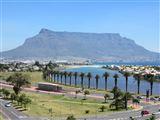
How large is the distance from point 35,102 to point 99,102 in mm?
14695

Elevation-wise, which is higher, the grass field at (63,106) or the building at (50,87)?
the building at (50,87)

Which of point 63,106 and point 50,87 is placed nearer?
point 63,106

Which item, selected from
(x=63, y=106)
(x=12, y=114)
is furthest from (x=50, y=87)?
(x=12, y=114)

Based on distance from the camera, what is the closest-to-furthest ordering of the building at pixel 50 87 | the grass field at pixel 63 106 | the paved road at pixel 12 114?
the paved road at pixel 12 114 < the grass field at pixel 63 106 < the building at pixel 50 87

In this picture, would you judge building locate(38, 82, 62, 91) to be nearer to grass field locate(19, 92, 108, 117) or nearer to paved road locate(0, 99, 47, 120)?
grass field locate(19, 92, 108, 117)

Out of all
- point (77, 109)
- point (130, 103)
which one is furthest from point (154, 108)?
point (77, 109)

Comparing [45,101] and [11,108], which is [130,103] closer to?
[45,101]

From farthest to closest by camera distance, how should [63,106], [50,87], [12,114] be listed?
[50,87], [63,106], [12,114]

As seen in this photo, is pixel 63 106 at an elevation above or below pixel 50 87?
below

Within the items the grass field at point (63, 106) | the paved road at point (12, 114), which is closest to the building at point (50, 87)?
the grass field at point (63, 106)

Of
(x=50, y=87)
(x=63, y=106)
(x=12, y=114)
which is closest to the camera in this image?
(x=12, y=114)

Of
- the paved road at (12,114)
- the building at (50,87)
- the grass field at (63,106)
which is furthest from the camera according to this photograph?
the building at (50,87)

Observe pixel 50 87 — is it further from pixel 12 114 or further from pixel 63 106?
pixel 12 114

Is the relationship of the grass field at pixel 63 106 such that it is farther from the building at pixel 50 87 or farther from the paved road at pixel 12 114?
the building at pixel 50 87
